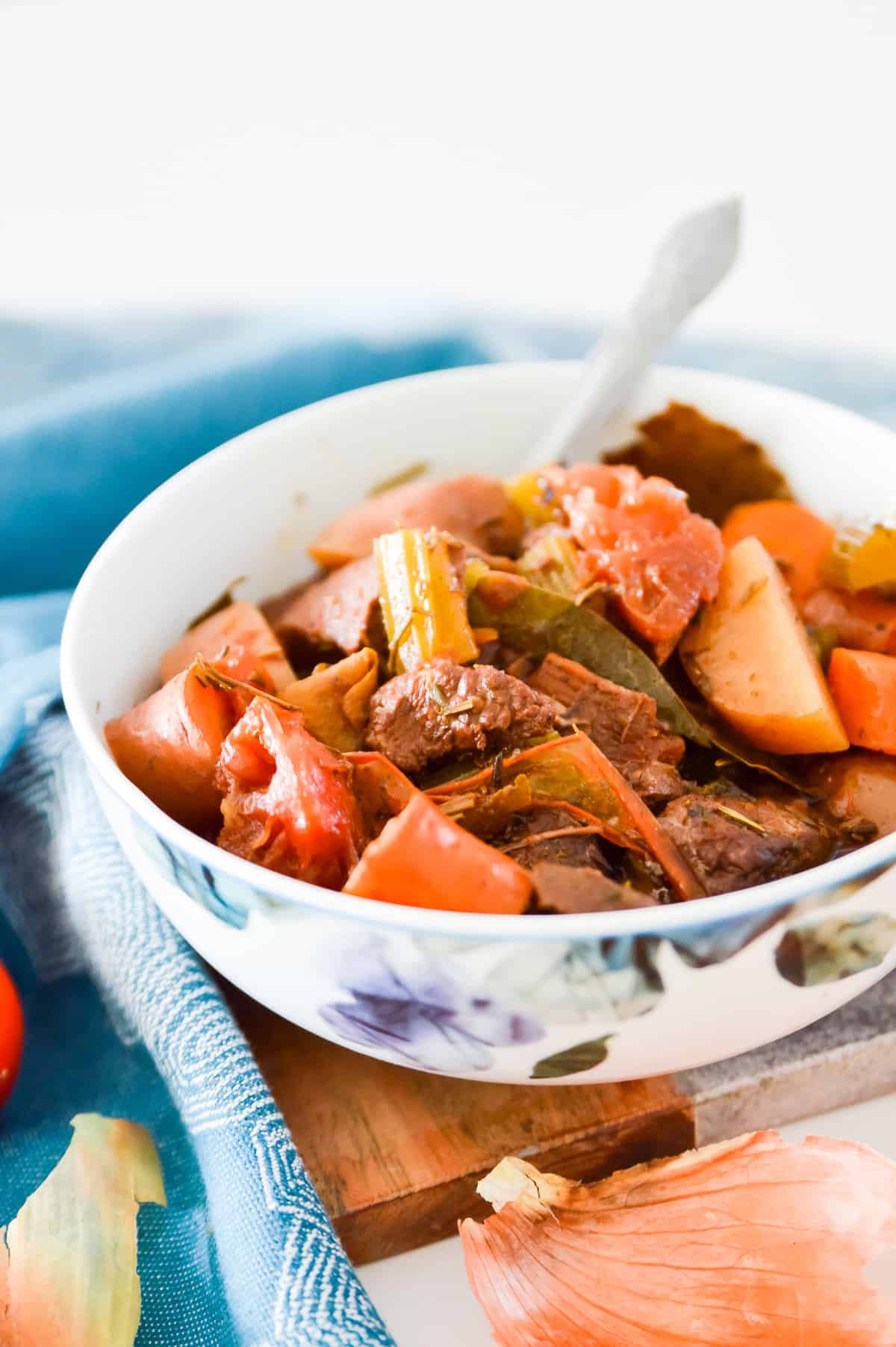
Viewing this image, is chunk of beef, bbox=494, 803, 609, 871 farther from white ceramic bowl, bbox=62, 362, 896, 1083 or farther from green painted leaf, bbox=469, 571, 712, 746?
green painted leaf, bbox=469, 571, 712, 746

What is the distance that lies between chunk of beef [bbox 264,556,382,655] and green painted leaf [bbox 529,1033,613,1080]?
72cm

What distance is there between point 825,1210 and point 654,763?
1.96ft

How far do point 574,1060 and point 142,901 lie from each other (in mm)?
795

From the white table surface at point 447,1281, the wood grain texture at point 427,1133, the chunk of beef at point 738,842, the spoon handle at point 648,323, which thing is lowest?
the white table surface at point 447,1281

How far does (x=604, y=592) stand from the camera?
188cm

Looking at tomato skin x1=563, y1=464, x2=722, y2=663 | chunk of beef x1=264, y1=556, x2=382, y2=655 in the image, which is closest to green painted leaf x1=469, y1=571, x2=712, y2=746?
tomato skin x1=563, y1=464, x2=722, y2=663

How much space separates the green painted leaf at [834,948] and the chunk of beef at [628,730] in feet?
1.11

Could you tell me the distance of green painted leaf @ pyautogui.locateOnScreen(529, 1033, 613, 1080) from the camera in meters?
1.40

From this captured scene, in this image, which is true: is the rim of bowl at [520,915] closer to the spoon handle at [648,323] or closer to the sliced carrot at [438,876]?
the sliced carrot at [438,876]

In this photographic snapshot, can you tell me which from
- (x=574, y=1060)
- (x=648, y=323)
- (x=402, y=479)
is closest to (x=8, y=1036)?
(x=574, y=1060)

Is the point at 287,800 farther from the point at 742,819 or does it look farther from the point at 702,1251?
the point at 702,1251

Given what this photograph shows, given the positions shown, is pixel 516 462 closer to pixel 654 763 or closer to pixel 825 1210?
pixel 654 763

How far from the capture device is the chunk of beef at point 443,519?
212cm

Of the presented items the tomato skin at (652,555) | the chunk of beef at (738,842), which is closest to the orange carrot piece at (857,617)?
the tomato skin at (652,555)
